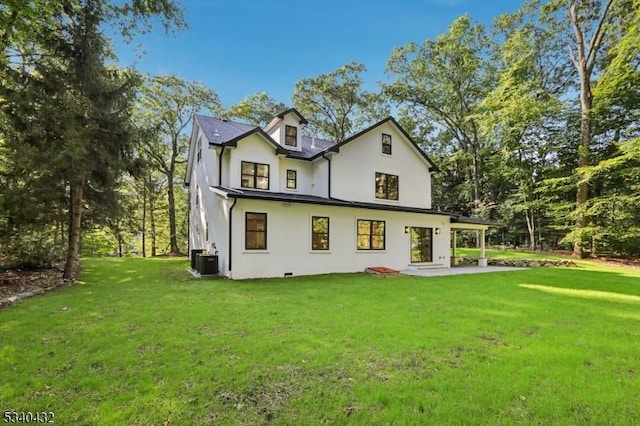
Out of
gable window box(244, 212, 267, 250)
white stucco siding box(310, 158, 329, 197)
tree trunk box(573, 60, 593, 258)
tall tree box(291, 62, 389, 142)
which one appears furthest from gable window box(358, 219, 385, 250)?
tall tree box(291, 62, 389, 142)

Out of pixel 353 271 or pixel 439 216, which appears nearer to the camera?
pixel 353 271

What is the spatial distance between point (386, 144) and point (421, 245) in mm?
5261

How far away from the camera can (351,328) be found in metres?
5.55

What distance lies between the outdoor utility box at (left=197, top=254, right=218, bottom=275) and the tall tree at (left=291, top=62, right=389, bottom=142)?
68.9 feet

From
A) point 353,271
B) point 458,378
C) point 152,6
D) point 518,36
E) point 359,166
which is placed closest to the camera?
point 458,378

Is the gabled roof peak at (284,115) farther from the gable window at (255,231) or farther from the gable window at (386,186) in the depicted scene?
the gable window at (255,231)

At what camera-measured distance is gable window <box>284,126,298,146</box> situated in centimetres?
1623

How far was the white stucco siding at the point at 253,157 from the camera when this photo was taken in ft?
44.6

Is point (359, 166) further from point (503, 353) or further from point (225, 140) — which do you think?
point (503, 353)

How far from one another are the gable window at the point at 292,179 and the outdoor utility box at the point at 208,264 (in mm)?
5037

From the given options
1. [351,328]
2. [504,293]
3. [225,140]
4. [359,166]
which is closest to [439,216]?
[359,166]

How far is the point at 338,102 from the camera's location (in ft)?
98.1

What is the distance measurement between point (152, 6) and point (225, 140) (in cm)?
582

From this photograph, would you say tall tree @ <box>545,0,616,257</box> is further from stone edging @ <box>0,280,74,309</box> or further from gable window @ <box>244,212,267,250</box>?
stone edging @ <box>0,280,74,309</box>
